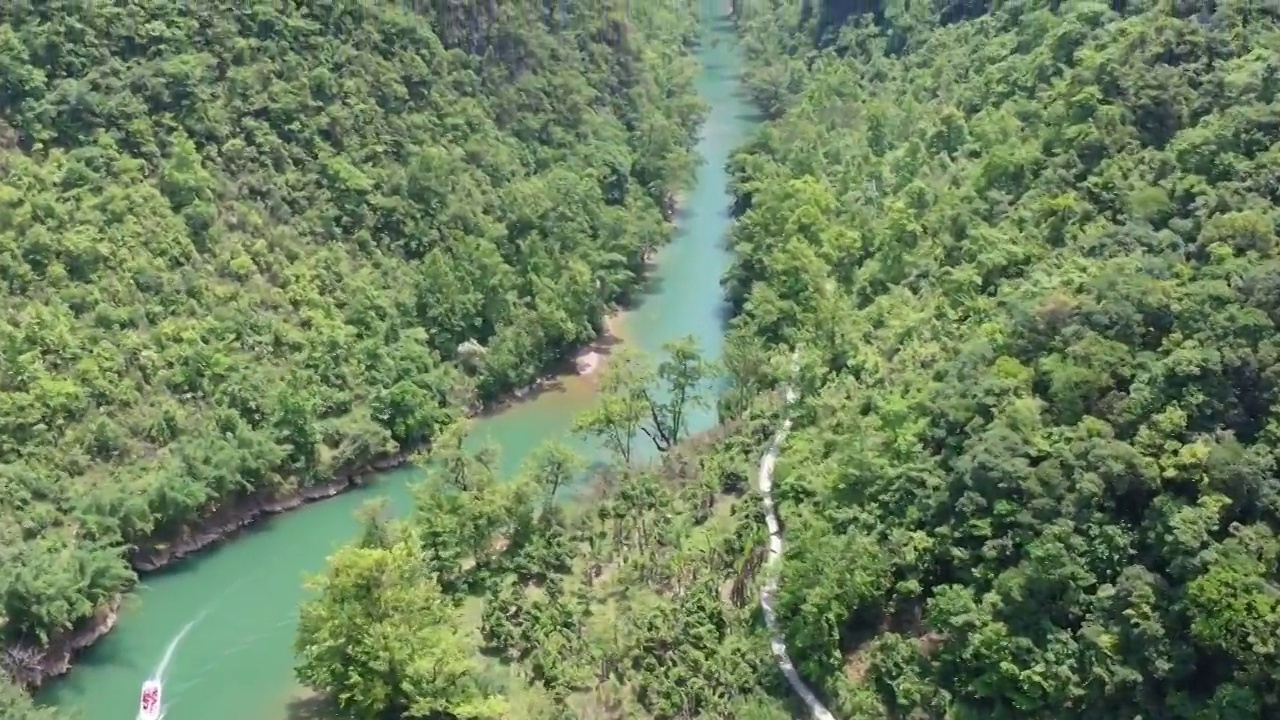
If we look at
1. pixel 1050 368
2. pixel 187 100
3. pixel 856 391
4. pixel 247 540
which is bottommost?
pixel 247 540

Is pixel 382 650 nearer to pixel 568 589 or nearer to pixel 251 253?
pixel 568 589

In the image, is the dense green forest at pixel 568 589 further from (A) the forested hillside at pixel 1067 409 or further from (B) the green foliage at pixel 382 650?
(A) the forested hillside at pixel 1067 409

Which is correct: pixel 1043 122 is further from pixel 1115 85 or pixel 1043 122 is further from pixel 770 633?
pixel 770 633

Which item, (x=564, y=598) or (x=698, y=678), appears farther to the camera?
(x=564, y=598)

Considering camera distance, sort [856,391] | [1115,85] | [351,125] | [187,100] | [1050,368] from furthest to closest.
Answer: [351,125] → [187,100] → [1115,85] → [856,391] → [1050,368]

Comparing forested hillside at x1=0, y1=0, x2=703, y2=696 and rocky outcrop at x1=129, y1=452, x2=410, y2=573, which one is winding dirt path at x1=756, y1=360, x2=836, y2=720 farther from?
rocky outcrop at x1=129, y1=452, x2=410, y2=573

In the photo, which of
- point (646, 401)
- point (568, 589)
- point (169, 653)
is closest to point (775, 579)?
point (568, 589)

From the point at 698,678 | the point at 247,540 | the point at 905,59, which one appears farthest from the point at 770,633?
the point at 905,59
